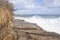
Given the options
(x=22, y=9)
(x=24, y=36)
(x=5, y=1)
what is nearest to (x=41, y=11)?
(x=22, y=9)

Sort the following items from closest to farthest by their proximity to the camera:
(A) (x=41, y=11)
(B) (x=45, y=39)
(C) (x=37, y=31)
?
(B) (x=45, y=39) < (C) (x=37, y=31) < (A) (x=41, y=11)

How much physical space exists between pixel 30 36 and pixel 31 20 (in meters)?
1.22

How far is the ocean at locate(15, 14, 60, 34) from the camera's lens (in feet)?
15.7

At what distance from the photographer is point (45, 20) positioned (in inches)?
196

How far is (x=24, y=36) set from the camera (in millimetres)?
3814

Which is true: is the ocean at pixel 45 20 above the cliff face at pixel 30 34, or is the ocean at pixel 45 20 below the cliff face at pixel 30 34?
above

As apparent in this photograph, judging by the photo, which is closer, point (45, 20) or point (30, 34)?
point (30, 34)

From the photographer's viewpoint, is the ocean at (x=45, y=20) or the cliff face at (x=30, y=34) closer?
the cliff face at (x=30, y=34)

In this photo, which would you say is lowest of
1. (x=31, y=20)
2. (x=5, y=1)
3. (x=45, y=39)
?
(x=45, y=39)

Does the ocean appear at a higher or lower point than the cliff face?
higher

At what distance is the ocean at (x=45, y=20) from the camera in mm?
4773

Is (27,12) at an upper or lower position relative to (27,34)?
upper

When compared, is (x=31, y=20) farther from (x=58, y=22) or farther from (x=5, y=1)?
(x=5, y=1)

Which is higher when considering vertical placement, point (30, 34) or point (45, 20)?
point (45, 20)
